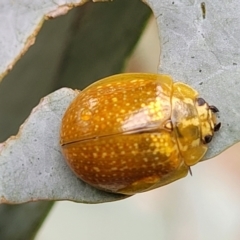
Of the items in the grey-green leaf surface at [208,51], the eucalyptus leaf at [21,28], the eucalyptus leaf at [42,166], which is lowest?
the eucalyptus leaf at [42,166]

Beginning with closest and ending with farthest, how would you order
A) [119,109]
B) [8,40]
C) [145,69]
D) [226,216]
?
[119,109] → [8,40] → [226,216] → [145,69]

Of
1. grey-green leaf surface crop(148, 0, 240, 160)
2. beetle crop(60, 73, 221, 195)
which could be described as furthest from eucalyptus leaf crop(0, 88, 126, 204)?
grey-green leaf surface crop(148, 0, 240, 160)

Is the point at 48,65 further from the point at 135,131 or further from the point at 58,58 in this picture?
the point at 135,131

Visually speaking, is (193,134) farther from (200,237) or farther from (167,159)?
(200,237)

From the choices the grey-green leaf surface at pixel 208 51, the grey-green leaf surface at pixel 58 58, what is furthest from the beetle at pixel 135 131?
the grey-green leaf surface at pixel 58 58

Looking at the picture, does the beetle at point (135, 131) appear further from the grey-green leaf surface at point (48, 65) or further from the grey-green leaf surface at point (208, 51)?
the grey-green leaf surface at point (48, 65)

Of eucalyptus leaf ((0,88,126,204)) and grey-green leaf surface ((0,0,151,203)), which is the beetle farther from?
grey-green leaf surface ((0,0,151,203))

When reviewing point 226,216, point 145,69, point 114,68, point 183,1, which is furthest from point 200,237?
point 183,1

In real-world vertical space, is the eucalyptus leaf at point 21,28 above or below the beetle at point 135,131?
above
